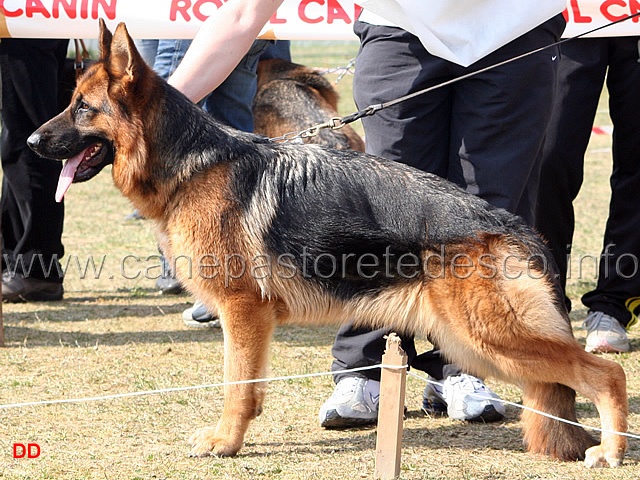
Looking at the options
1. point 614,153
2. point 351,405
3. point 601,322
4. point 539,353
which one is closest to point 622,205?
point 614,153

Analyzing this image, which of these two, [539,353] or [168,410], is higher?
[539,353]

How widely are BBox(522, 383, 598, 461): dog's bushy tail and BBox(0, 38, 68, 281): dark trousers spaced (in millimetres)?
3840

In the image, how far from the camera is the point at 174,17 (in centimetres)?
611

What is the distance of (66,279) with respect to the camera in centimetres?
672

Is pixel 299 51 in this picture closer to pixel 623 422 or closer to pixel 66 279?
pixel 66 279

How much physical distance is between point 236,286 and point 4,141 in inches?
133

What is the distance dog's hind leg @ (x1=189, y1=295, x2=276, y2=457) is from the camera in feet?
10.9

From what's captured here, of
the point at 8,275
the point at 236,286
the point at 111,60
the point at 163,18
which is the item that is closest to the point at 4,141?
the point at 8,275

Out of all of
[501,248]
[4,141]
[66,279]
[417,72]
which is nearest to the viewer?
[501,248]

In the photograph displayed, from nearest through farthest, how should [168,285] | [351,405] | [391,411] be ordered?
[391,411], [351,405], [168,285]

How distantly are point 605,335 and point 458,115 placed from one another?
1867 mm

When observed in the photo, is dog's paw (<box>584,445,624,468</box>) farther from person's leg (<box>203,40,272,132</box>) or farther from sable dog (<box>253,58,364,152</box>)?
sable dog (<box>253,58,364,152</box>)

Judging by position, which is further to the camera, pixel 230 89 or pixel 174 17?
pixel 174 17

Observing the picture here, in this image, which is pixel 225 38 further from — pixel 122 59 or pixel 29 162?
pixel 29 162
